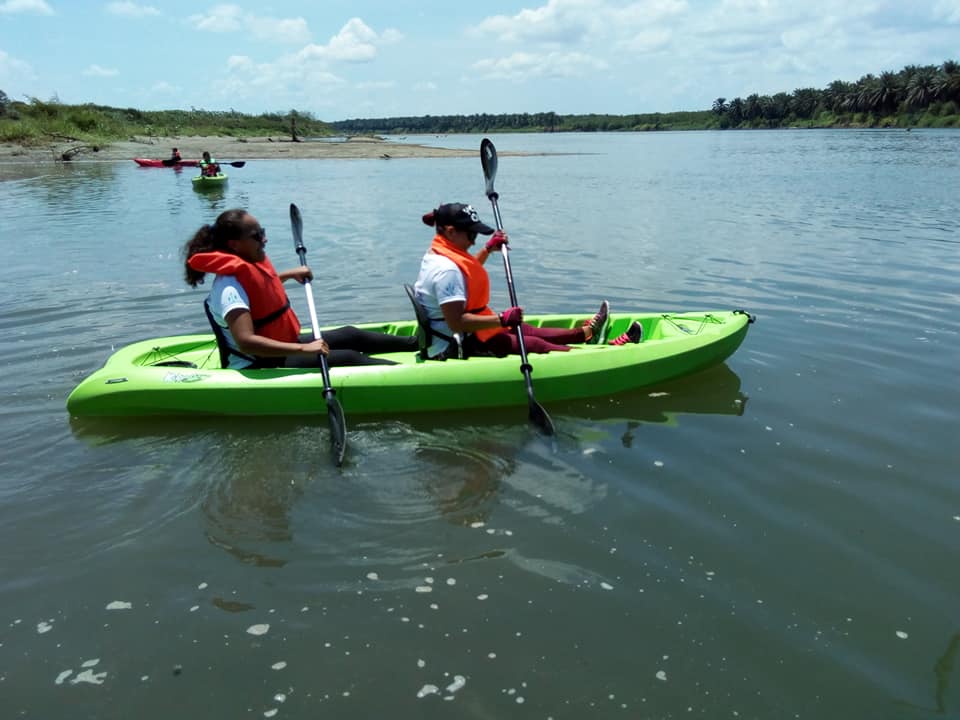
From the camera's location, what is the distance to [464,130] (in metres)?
166

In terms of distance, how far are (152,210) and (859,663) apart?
1904 centimetres

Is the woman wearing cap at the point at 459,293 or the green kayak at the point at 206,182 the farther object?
the green kayak at the point at 206,182

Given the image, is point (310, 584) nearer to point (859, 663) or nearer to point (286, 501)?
point (286, 501)

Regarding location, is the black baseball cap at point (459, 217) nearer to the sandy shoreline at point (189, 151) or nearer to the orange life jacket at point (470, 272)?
the orange life jacket at point (470, 272)

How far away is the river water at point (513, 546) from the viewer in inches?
114

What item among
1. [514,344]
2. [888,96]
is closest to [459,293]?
[514,344]

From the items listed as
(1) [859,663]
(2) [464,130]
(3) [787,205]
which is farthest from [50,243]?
(2) [464,130]

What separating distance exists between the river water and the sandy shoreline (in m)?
31.7

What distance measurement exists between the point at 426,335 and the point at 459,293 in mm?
582

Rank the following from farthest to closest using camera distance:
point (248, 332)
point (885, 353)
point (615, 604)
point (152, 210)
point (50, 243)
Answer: point (152, 210) → point (50, 243) → point (885, 353) → point (248, 332) → point (615, 604)

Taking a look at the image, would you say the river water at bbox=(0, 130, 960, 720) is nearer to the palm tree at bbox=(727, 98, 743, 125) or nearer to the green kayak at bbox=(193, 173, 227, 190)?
the green kayak at bbox=(193, 173, 227, 190)

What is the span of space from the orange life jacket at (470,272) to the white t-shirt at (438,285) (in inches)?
1.9

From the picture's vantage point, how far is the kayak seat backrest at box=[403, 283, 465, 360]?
5.46 m

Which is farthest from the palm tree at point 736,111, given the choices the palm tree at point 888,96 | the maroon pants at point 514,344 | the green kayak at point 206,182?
the maroon pants at point 514,344
